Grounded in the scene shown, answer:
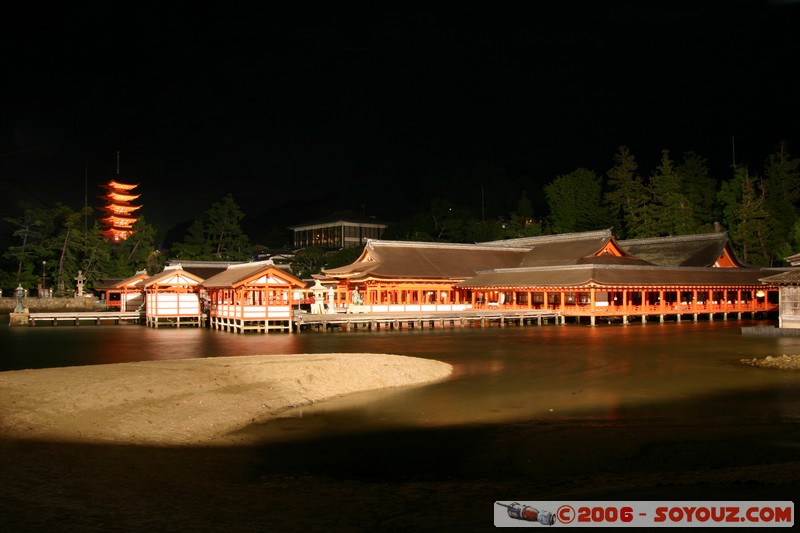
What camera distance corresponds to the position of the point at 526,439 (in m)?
12.8

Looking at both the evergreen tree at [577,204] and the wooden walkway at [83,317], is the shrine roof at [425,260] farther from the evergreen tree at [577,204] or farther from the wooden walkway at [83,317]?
the evergreen tree at [577,204]

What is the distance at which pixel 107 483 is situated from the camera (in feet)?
31.8

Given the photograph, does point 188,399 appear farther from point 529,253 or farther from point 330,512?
point 529,253

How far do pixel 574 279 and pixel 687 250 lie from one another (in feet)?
51.0

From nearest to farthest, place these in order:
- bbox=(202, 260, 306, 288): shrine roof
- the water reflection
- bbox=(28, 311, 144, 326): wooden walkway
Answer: the water reflection
bbox=(202, 260, 306, 288): shrine roof
bbox=(28, 311, 144, 326): wooden walkway

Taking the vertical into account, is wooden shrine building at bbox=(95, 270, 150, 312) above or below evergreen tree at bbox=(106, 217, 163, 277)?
below

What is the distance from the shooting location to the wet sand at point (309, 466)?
339 inches

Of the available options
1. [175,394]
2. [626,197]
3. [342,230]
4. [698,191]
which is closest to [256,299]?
[175,394]

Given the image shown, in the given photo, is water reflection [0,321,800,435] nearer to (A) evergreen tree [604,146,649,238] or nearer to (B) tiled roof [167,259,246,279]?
(B) tiled roof [167,259,246,279]

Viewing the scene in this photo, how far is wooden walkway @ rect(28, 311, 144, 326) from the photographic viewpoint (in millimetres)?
45000

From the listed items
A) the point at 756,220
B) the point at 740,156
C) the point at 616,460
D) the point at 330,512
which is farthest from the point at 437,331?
the point at 740,156

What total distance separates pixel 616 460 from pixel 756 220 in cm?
5582

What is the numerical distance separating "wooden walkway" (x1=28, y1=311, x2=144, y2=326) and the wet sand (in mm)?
31825

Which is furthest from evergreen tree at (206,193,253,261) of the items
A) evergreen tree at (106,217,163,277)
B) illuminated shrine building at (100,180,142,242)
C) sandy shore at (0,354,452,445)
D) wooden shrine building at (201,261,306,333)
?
sandy shore at (0,354,452,445)
